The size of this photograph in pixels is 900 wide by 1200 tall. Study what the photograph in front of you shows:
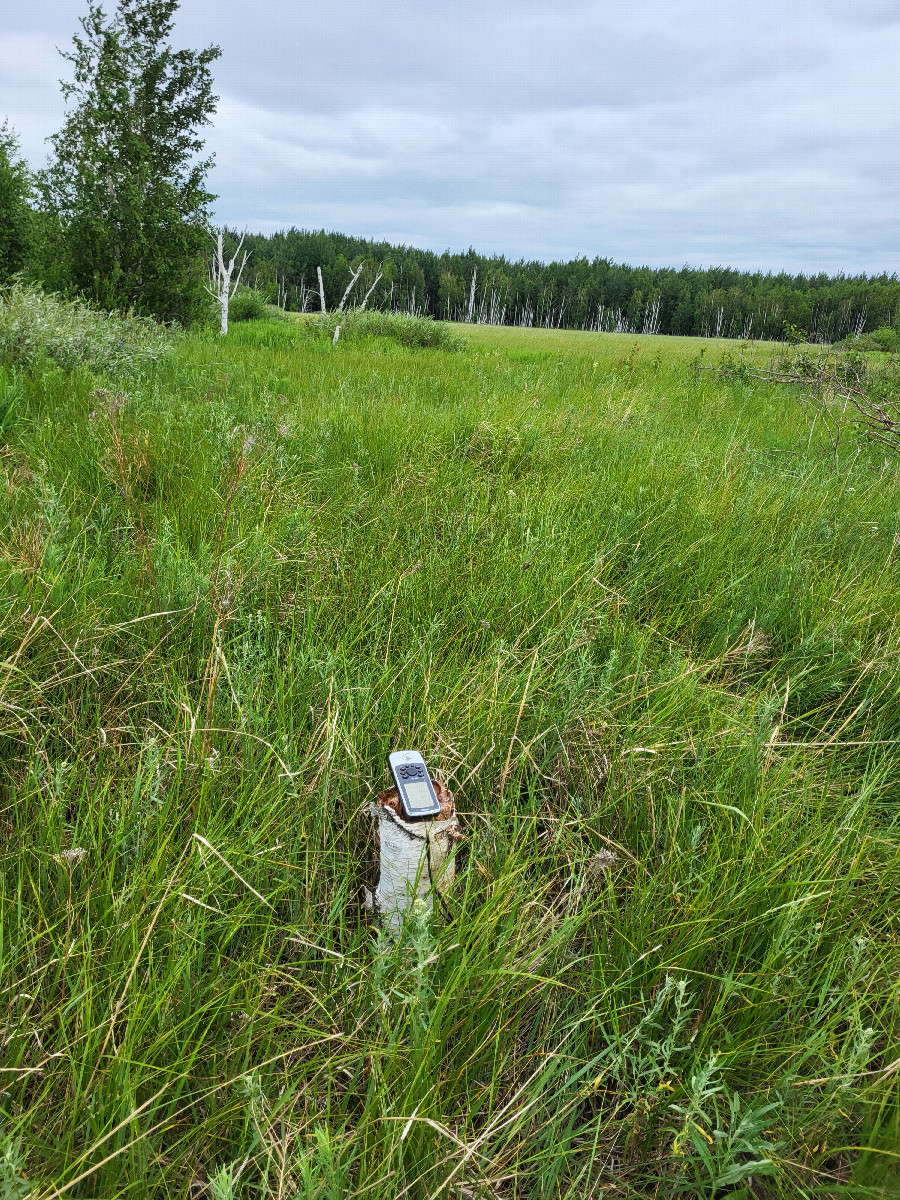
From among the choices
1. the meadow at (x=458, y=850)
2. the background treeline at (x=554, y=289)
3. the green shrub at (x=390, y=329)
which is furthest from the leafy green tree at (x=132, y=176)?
the background treeline at (x=554, y=289)

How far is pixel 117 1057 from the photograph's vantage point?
965 millimetres

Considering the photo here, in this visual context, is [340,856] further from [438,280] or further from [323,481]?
[438,280]

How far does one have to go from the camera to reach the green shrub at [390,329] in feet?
51.2

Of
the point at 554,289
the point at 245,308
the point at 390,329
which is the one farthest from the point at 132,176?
the point at 554,289

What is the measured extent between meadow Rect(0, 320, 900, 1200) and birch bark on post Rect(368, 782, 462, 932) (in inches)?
3.1

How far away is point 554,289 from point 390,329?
102 metres

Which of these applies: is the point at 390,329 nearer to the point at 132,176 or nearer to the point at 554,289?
the point at 132,176

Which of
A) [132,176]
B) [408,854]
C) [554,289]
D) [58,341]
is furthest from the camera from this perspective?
[554,289]

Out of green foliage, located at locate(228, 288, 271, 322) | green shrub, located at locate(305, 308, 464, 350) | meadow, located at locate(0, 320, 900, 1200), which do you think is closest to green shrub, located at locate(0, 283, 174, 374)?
meadow, located at locate(0, 320, 900, 1200)

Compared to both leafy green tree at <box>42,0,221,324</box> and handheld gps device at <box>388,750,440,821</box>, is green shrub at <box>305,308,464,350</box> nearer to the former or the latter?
leafy green tree at <box>42,0,221,324</box>

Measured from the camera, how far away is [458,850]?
1.61 m

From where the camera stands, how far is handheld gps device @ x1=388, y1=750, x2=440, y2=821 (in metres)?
1.35

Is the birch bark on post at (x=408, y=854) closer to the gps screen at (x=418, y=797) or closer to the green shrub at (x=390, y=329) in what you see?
the gps screen at (x=418, y=797)

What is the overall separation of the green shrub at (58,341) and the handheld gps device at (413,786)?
5546 mm
